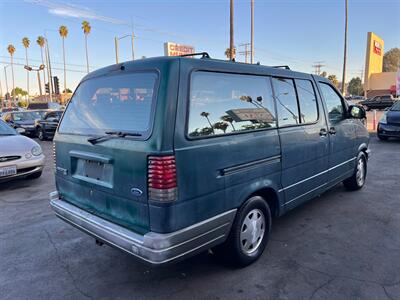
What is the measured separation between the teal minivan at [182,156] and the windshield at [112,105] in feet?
0.04

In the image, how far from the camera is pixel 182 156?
2.46 metres

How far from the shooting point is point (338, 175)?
4.87m

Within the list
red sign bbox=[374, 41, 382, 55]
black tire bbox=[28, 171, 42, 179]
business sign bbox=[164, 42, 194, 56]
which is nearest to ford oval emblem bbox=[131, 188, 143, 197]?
black tire bbox=[28, 171, 42, 179]

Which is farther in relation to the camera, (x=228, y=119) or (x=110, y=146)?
(x=228, y=119)

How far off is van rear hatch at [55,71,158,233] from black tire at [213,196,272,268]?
0.92 metres

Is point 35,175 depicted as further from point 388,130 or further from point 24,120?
point 24,120

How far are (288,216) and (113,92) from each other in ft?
9.99

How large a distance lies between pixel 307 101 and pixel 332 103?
0.83 m

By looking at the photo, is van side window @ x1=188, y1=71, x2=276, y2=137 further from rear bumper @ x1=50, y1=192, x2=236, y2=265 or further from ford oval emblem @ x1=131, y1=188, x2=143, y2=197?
rear bumper @ x1=50, y1=192, x2=236, y2=265

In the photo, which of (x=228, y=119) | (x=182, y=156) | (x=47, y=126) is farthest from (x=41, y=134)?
(x=182, y=156)

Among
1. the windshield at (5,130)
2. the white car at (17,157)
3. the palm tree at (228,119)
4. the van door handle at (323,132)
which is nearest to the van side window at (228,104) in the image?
the palm tree at (228,119)

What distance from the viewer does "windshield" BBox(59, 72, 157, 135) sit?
2631mm

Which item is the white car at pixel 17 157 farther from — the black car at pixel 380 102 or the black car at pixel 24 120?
the black car at pixel 380 102

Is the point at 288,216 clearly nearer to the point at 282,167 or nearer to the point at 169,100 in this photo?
the point at 282,167
